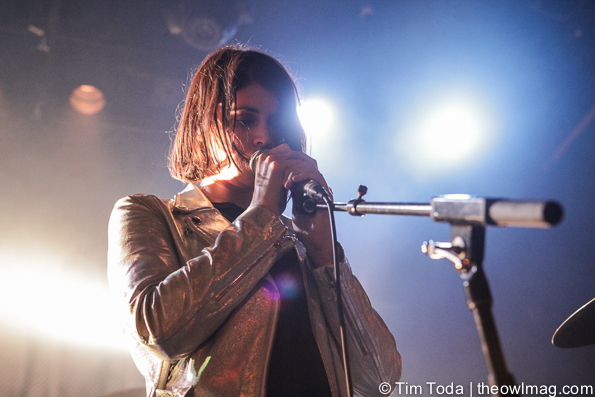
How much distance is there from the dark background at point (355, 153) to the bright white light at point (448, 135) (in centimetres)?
8

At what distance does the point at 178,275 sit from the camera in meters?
0.83

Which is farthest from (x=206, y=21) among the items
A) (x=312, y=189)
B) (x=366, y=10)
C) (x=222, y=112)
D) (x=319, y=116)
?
(x=312, y=189)

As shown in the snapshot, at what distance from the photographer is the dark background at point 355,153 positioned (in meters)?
2.66

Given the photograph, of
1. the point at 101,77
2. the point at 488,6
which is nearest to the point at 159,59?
the point at 101,77

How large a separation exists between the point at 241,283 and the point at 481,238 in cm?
58

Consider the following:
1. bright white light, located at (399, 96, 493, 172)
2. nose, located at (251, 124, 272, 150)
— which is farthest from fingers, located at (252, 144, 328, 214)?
bright white light, located at (399, 96, 493, 172)

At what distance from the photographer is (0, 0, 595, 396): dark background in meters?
2.66

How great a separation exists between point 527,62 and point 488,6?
0.57m

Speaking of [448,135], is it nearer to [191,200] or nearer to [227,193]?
[227,193]

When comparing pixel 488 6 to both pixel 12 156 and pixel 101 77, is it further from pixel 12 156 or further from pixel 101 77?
pixel 12 156

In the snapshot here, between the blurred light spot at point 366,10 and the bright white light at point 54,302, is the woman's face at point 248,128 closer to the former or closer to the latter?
the bright white light at point 54,302

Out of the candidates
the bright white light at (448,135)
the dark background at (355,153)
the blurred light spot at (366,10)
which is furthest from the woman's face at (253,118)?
the blurred light spot at (366,10)

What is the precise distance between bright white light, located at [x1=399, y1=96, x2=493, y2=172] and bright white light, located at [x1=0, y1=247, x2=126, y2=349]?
2.79 meters

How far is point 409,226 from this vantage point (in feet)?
11.7
